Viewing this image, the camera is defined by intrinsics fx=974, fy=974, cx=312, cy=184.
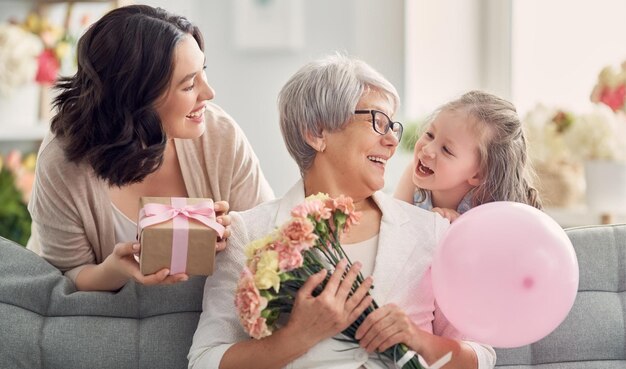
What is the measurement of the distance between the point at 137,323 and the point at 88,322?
0.11 metres

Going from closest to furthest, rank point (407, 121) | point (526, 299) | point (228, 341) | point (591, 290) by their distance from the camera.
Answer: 1. point (526, 299)
2. point (228, 341)
3. point (591, 290)
4. point (407, 121)

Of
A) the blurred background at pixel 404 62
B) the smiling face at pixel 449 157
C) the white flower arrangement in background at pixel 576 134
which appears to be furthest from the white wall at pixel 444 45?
the smiling face at pixel 449 157

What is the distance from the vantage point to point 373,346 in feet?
6.61

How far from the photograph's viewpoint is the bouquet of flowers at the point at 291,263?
1905 millimetres

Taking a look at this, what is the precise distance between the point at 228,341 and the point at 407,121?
2.56 metres

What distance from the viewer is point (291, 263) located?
74.9 inches

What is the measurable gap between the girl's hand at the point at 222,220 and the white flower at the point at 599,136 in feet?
6.50

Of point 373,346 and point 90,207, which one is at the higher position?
point 90,207

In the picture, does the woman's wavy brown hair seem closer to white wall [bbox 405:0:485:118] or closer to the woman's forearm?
the woman's forearm

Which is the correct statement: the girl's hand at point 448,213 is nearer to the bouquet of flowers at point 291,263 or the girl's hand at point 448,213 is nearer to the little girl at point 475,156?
the little girl at point 475,156

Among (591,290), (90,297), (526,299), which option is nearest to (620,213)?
(591,290)

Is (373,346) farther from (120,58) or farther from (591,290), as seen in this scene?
(120,58)

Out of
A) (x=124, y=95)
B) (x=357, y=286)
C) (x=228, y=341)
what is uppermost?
(x=124, y=95)

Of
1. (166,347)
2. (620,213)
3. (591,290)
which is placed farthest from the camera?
(620,213)
